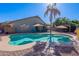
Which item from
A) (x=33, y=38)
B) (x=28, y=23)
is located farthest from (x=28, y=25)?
(x=33, y=38)

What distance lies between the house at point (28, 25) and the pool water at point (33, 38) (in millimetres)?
59

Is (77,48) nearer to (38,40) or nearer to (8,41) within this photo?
(38,40)

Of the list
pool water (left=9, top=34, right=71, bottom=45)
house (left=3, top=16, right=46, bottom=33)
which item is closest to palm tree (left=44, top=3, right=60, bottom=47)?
house (left=3, top=16, right=46, bottom=33)

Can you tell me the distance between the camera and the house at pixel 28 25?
3.27 meters

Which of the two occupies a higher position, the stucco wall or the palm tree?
the palm tree

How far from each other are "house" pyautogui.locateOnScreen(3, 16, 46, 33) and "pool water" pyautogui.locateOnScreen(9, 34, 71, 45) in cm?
6

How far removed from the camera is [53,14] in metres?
3.26

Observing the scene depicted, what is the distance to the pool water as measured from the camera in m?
3.28

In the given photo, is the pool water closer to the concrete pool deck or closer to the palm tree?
the concrete pool deck

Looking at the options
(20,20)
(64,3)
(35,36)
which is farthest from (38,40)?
(64,3)

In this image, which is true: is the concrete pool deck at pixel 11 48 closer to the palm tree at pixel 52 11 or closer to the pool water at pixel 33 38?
the pool water at pixel 33 38

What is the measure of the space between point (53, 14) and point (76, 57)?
1.85 ft

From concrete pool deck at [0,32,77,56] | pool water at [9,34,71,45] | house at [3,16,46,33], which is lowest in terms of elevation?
concrete pool deck at [0,32,77,56]

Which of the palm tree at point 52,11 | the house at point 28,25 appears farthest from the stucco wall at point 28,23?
the palm tree at point 52,11
